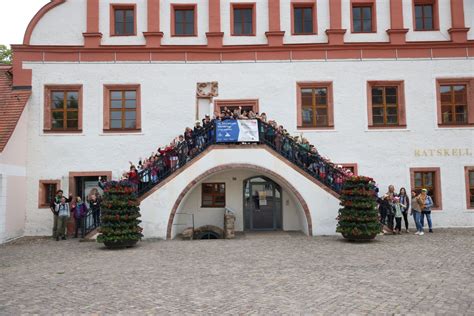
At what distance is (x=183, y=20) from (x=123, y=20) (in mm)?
2605

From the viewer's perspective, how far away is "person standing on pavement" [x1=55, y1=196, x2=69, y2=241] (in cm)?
1550

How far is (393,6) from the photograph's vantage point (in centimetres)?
1788

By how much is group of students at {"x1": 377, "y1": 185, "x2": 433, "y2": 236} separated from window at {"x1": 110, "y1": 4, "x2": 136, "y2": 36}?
41.3 feet

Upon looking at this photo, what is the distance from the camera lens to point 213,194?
56.7 feet

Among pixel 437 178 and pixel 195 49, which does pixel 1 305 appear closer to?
pixel 195 49

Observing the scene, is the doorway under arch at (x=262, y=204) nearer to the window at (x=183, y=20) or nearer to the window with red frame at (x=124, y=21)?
the window at (x=183, y=20)

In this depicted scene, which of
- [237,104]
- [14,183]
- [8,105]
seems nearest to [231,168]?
[237,104]

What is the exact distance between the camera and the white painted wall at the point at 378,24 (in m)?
17.8

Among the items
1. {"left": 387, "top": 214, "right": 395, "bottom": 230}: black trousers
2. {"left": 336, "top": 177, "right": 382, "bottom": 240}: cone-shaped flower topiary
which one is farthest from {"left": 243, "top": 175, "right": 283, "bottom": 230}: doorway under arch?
{"left": 387, "top": 214, "right": 395, "bottom": 230}: black trousers

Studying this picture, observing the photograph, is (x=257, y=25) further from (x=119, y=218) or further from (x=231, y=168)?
(x=119, y=218)

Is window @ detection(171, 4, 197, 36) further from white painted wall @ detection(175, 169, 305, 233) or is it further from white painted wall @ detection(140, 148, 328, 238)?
white painted wall @ detection(175, 169, 305, 233)

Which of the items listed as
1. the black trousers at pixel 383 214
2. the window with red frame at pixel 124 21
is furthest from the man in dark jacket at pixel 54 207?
the black trousers at pixel 383 214

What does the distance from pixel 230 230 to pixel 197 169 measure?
8.45 ft

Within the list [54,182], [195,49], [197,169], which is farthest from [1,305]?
[195,49]
